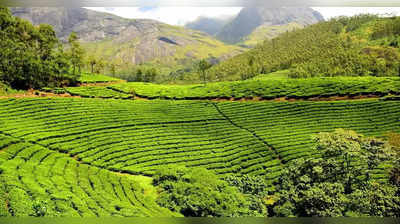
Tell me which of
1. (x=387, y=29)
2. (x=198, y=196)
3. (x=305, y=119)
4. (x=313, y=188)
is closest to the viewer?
(x=313, y=188)

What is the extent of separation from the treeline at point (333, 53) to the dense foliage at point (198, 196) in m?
38.2

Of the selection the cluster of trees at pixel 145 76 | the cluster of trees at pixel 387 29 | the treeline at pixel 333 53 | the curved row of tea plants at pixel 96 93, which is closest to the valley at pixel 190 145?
the curved row of tea plants at pixel 96 93

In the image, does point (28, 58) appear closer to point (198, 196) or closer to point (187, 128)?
point (187, 128)

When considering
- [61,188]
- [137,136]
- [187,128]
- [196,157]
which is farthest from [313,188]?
[137,136]

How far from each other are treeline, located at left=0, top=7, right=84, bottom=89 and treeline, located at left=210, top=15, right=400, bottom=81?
3473 cm

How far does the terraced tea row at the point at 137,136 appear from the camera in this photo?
16266mm

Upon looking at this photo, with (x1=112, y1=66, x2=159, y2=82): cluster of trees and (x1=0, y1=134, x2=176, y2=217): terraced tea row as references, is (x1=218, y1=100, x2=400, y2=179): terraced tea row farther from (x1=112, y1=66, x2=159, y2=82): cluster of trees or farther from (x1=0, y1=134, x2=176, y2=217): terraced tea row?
(x1=112, y1=66, x2=159, y2=82): cluster of trees

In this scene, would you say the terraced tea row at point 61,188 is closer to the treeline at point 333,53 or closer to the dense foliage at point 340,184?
the dense foliage at point 340,184

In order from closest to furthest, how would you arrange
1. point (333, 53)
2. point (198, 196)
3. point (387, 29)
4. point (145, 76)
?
point (198, 196)
point (333, 53)
point (387, 29)
point (145, 76)

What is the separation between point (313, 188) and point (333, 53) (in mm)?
56519

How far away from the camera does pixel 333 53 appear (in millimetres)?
59250

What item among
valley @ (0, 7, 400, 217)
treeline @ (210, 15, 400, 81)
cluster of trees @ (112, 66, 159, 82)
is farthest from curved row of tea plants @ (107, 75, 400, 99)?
cluster of trees @ (112, 66, 159, 82)

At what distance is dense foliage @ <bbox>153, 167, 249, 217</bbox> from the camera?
1032 centimetres

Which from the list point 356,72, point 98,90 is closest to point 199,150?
A: point 98,90
